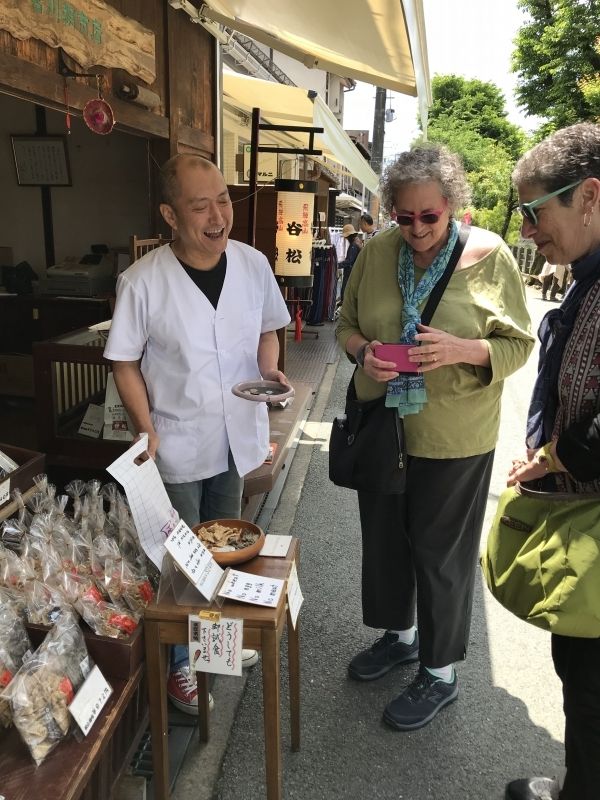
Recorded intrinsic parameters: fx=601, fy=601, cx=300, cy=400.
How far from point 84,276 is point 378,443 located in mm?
4205

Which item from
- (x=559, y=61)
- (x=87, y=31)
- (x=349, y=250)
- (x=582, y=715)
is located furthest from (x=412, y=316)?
(x=559, y=61)

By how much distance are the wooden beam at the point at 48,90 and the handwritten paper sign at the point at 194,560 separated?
6.62 feet

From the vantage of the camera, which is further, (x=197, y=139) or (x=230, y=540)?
(x=197, y=139)

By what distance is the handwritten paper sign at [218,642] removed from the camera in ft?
5.31

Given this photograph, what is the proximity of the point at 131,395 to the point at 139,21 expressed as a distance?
2832 mm

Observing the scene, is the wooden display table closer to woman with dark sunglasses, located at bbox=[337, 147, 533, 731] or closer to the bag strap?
woman with dark sunglasses, located at bbox=[337, 147, 533, 731]

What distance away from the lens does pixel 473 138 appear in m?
43.4

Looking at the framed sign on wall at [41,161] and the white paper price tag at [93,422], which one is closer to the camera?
the white paper price tag at [93,422]

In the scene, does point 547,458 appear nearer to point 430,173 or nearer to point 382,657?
point 430,173

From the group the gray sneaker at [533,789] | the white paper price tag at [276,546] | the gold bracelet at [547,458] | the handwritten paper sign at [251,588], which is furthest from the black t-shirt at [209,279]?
the gray sneaker at [533,789]

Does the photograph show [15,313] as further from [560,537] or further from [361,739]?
[560,537]

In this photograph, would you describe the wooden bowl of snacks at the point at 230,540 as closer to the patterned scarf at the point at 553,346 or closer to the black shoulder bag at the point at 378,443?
the black shoulder bag at the point at 378,443

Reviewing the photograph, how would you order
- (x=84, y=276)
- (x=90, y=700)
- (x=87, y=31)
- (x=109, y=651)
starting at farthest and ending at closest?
(x=84, y=276) < (x=87, y=31) < (x=109, y=651) < (x=90, y=700)

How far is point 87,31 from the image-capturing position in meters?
3.07
